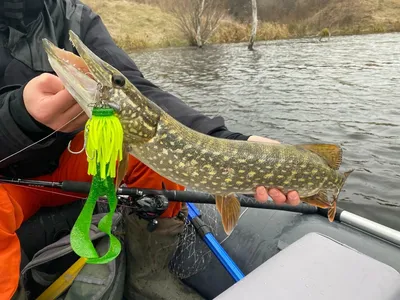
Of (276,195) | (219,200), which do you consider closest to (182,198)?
(219,200)

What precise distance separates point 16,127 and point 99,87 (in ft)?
1.36

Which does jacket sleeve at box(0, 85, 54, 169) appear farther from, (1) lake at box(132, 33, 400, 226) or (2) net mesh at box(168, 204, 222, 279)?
(1) lake at box(132, 33, 400, 226)

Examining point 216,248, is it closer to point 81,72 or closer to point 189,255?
point 189,255

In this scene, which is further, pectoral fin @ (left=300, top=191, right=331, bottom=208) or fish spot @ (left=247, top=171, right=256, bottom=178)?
pectoral fin @ (left=300, top=191, right=331, bottom=208)

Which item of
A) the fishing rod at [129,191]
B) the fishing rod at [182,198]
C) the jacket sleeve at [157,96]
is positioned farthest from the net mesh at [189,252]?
the jacket sleeve at [157,96]

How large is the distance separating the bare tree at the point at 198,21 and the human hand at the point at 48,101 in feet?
81.2

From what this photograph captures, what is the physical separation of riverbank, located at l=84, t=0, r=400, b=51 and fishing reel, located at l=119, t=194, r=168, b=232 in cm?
2448

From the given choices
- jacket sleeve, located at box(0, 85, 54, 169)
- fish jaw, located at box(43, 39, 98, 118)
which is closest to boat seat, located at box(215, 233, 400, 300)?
fish jaw, located at box(43, 39, 98, 118)

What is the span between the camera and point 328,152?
208 cm

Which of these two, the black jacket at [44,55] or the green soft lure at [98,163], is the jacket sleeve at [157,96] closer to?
the black jacket at [44,55]

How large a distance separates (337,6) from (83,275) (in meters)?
35.2

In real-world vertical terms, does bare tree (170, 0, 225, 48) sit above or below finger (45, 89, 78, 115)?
below

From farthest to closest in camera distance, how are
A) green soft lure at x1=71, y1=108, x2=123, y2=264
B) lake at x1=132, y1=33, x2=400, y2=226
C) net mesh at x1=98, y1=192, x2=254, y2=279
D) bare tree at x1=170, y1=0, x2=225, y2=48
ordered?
1. bare tree at x1=170, y1=0, x2=225, y2=48
2. lake at x1=132, y1=33, x2=400, y2=226
3. net mesh at x1=98, y1=192, x2=254, y2=279
4. green soft lure at x1=71, y1=108, x2=123, y2=264

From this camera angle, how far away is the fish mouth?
4.45 ft
